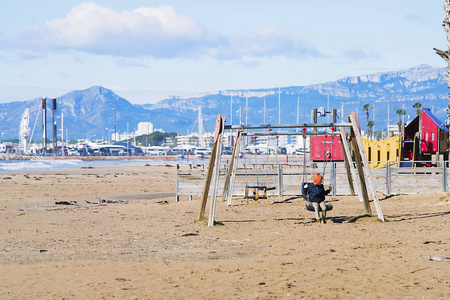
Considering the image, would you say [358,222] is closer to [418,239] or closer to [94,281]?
[418,239]

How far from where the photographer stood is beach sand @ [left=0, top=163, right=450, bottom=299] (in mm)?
8008

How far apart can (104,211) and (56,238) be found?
6.77 metres

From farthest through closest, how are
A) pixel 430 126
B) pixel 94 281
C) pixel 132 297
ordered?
pixel 430 126
pixel 94 281
pixel 132 297

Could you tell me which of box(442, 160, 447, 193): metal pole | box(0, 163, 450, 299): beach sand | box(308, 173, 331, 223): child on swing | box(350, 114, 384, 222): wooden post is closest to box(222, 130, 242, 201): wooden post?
box(0, 163, 450, 299): beach sand

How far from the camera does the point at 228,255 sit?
1077cm

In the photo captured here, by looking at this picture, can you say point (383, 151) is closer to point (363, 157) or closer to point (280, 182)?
point (280, 182)

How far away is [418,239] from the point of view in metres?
12.0

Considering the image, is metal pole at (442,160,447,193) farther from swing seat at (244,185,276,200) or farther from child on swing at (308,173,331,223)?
child on swing at (308,173,331,223)

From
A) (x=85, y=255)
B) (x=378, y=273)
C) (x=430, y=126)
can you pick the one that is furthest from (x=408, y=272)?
(x=430, y=126)

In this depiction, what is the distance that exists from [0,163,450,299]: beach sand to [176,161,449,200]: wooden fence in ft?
10.6

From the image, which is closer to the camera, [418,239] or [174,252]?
[174,252]

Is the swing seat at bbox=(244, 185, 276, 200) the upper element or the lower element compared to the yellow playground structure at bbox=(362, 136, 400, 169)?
lower

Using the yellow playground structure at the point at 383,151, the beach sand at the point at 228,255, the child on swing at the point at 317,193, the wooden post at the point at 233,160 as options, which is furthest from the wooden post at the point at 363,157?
the yellow playground structure at the point at 383,151

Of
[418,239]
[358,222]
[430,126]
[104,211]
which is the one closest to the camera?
[418,239]
